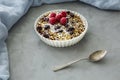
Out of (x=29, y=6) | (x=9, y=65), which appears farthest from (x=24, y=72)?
(x=29, y=6)

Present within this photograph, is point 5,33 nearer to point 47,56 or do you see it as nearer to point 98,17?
point 47,56

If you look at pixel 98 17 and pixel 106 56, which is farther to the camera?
pixel 98 17

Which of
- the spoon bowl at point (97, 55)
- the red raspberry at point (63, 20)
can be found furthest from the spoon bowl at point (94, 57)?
the red raspberry at point (63, 20)

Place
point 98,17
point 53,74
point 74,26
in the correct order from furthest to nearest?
1. point 98,17
2. point 74,26
3. point 53,74

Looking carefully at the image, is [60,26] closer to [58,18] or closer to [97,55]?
[58,18]

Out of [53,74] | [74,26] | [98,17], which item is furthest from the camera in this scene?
[98,17]

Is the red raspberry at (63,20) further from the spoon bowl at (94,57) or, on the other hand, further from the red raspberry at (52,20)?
the spoon bowl at (94,57)

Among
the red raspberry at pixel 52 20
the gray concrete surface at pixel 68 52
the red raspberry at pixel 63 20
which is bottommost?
the gray concrete surface at pixel 68 52

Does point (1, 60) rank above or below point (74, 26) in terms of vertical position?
below
